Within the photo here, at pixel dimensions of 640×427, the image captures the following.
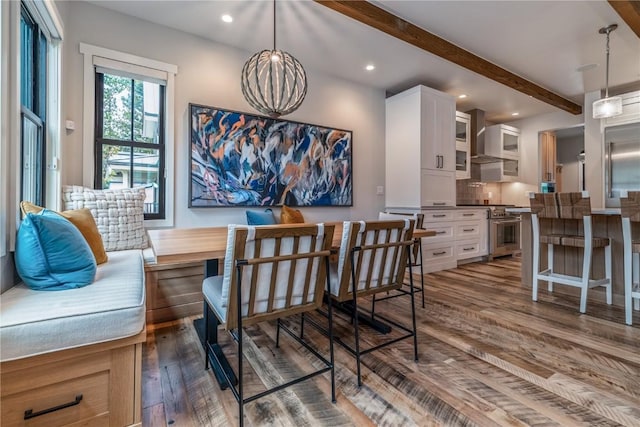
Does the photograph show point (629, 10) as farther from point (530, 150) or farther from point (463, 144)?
point (530, 150)

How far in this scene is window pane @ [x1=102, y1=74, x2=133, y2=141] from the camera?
2684mm

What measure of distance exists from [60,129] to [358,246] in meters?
2.40

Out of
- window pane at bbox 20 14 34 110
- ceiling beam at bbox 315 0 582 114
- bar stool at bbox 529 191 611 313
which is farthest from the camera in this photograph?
ceiling beam at bbox 315 0 582 114

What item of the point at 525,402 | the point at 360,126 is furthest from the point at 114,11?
the point at 525,402

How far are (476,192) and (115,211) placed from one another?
595cm

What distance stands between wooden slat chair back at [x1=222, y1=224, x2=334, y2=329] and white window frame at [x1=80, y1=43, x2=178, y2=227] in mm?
1975

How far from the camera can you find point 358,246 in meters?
1.56

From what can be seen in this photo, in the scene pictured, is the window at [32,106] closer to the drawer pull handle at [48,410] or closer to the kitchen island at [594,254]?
the drawer pull handle at [48,410]

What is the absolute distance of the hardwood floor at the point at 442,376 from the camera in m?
1.33

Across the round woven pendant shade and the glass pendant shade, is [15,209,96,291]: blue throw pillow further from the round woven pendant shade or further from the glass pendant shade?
the glass pendant shade

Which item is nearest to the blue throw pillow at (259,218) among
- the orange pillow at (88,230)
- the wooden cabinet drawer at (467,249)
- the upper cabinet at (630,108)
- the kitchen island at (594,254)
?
the orange pillow at (88,230)

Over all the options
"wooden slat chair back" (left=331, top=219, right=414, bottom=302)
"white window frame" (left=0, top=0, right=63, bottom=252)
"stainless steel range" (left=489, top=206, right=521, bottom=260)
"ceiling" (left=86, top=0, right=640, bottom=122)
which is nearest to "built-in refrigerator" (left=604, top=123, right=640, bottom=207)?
"ceiling" (left=86, top=0, right=640, bottom=122)

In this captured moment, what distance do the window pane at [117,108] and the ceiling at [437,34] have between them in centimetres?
63

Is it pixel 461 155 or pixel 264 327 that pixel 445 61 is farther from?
pixel 264 327
